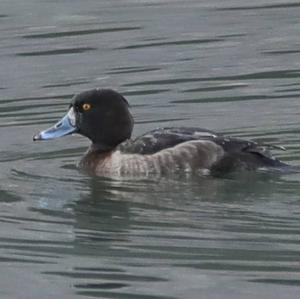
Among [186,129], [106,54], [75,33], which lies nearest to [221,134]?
[186,129]

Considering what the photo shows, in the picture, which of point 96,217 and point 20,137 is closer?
point 96,217

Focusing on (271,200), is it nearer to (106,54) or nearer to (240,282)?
(240,282)

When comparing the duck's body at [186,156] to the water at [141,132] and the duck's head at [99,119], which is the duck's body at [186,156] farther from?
the duck's head at [99,119]

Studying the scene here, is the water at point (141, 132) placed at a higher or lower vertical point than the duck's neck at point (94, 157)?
higher

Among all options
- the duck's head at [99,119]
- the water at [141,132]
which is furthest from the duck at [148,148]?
the water at [141,132]

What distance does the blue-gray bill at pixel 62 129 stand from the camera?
13531 millimetres

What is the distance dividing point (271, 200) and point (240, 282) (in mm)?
1915

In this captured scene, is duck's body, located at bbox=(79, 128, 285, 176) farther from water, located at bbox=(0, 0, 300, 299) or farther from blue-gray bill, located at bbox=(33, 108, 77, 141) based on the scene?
blue-gray bill, located at bbox=(33, 108, 77, 141)

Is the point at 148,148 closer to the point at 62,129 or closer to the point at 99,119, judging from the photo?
the point at 99,119

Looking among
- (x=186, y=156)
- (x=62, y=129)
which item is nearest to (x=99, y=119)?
(x=62, y=129)

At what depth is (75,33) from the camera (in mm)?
18578

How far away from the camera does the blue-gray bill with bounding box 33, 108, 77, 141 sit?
1353cm

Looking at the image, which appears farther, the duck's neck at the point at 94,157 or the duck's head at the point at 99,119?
the duck's head at the point at 99,119

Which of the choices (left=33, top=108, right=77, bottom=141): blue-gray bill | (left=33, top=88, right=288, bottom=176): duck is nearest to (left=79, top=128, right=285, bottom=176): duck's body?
(left=33, top=88, right=288, bottom=176): duck
